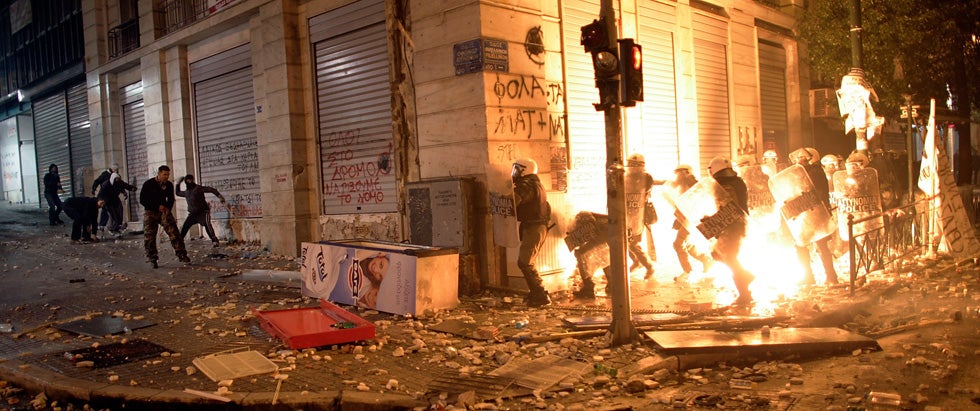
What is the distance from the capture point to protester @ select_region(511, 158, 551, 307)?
27.4ft

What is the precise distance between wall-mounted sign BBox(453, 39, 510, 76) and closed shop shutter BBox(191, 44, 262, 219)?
280 inches

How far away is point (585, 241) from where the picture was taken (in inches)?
359

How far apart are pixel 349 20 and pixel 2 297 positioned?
702cm

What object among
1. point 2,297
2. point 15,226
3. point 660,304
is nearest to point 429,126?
point 660,304

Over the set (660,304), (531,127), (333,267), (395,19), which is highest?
(395,19)

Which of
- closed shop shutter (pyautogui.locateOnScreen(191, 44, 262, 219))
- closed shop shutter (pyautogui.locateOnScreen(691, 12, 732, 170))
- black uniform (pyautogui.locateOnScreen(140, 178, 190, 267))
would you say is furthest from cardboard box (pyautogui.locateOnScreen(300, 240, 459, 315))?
closed shop shutter (pyautogui.locateOnScreen(691, 12, 732, 170))

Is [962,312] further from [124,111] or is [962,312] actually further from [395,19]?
[124,111]

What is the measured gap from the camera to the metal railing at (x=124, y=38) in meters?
19.2

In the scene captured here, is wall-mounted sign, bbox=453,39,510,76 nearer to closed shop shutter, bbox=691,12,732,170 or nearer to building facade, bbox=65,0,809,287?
building facade, bbox=65,0,809,287

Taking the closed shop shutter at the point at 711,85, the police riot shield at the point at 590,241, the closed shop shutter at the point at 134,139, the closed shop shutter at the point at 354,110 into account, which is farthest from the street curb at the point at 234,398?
the closed shop shutter at the point at 134,139

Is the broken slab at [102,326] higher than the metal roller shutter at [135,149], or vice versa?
the metal roller shutter at [135,149]

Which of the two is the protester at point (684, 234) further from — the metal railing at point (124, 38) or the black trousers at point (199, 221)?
the metal railing at point (124, 38)

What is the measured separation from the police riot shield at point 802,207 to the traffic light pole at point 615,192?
3740 millimetres

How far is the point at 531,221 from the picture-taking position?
845 centimetres
